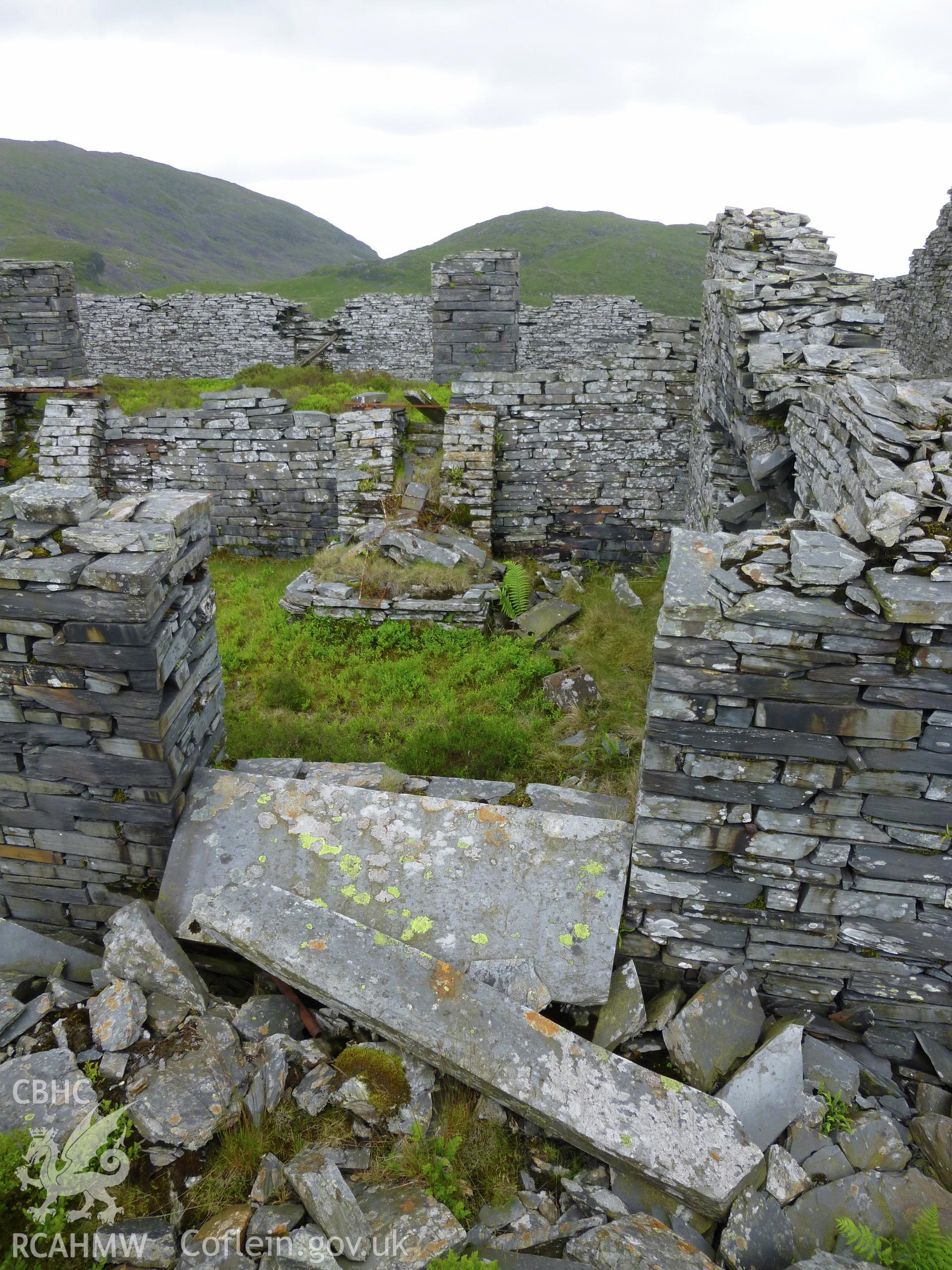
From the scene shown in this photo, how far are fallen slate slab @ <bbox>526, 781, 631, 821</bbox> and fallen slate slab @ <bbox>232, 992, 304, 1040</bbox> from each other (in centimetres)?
182

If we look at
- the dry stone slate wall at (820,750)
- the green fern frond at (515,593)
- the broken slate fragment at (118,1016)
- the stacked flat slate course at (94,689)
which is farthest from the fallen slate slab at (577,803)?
the green fern frond at (515,593)

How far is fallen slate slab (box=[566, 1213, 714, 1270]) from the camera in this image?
2.73 metres

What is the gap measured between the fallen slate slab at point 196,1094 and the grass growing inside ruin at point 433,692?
9.31 feet

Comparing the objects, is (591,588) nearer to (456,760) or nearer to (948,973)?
(456,760)

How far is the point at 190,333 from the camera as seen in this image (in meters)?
20.2

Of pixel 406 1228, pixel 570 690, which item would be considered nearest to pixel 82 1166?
pixel 406 1228

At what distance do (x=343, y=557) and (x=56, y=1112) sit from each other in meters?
7.65

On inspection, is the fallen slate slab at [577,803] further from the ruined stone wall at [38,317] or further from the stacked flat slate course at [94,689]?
the ruined stone wall at [38,317]

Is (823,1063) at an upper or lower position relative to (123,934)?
lower

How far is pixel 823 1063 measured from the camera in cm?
367

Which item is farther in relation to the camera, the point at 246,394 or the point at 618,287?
the point at 618,287

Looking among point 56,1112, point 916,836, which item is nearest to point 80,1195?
point 56,1112

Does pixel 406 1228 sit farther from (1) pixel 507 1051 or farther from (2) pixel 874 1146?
(2) pixel 874 1146

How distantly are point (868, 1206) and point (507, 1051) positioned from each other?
66.1 inches
